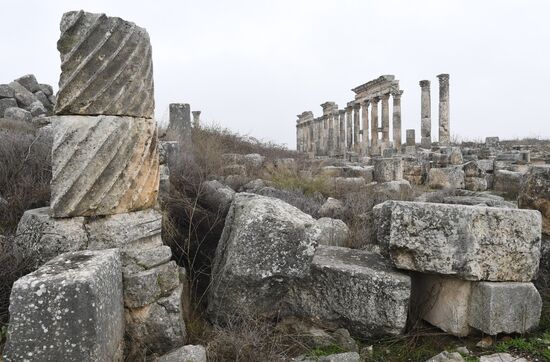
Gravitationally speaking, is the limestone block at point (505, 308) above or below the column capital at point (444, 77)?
below

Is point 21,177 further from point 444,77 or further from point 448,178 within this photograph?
point 444,77

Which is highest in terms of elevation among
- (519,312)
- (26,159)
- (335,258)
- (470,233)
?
(26,159)

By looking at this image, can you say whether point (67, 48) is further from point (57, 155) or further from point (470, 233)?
point (470, 233)

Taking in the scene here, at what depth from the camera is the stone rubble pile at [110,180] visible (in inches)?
131

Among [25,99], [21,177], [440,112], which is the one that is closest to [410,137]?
[440,112]

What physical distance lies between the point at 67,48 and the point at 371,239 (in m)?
3.76

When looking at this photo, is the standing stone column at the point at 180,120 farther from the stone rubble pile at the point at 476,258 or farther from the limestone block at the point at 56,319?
the limestone block at the point at 56,319

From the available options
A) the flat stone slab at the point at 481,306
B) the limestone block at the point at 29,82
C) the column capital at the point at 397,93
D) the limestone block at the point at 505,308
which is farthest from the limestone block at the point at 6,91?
the column capital at the point at 397,93

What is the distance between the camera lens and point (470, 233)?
361 centimetres

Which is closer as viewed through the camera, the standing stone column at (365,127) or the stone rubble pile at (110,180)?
the stone rubble pile at (110,180)

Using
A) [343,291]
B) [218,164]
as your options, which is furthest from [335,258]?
[218,164]

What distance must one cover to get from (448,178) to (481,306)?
992cm

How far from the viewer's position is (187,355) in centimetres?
297

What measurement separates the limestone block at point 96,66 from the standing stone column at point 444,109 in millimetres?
25857
